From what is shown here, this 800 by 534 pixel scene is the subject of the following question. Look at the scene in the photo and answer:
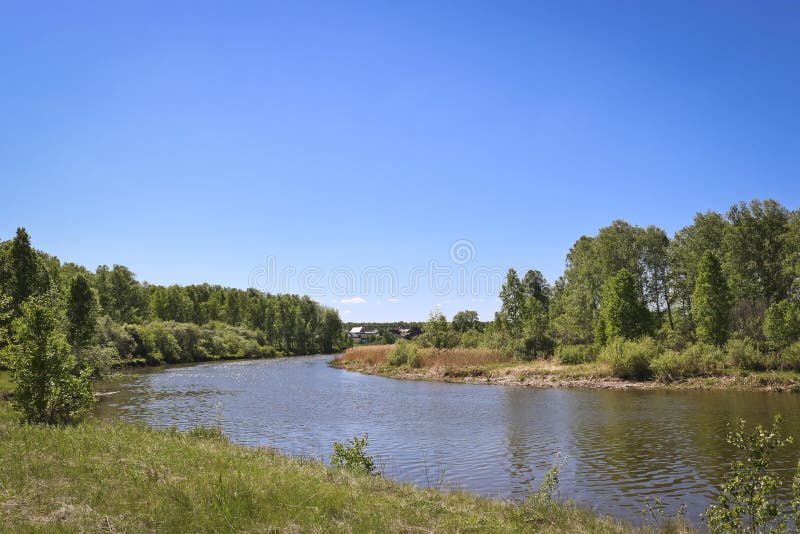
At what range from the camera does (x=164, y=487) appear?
33.5 ft

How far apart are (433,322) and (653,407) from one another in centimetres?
4375

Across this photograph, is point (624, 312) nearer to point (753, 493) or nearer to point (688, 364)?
point (688, 364)

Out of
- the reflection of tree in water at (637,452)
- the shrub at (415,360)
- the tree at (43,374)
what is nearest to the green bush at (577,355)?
the shrub at (415,360)

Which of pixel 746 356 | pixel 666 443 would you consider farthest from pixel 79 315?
pixel 746 356

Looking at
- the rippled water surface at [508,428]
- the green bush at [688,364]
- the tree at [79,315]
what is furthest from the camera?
the green bush at [688,364]

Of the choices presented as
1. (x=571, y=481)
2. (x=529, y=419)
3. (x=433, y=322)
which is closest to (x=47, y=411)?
(x=571, y=481)

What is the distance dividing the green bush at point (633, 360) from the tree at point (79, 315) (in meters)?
44.6

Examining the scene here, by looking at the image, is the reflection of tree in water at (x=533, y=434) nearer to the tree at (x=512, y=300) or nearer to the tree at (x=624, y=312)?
the tree at (x=624, y=312)

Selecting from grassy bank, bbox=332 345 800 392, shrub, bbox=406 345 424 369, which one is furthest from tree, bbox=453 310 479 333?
shrub, bbox=406 345 424 369

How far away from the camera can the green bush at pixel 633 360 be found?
1807 inches

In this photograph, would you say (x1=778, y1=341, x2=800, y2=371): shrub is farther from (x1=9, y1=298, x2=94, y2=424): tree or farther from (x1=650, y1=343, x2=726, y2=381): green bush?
(x1=9, y1=298, x2=94, y2=424): tree

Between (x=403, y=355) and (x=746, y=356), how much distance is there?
1462 inches

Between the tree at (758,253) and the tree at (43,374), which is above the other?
the tree at (758,253)

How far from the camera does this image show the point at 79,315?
136ft
